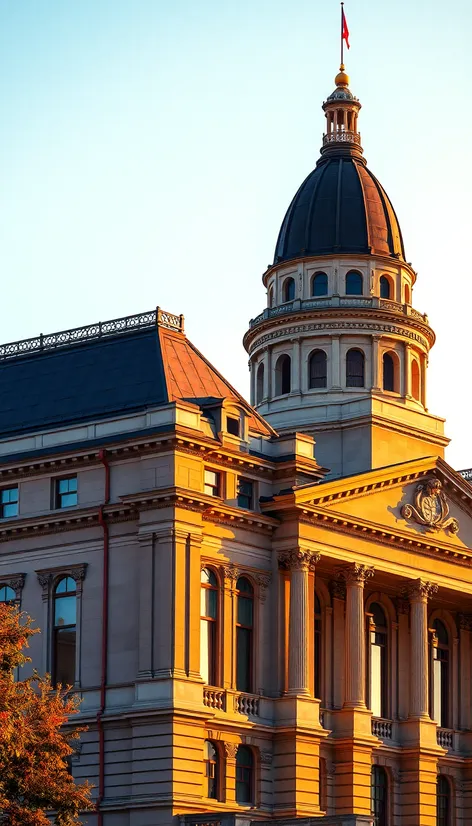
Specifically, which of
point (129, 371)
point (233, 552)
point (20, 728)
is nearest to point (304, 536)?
point (233, 552)

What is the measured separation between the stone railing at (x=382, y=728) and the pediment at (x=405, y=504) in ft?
23.3

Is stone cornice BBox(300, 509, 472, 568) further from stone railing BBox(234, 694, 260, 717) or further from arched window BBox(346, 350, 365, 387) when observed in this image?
arched window BBox(346, 350, 365, 387)

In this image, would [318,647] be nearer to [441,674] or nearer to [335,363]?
[441,674]

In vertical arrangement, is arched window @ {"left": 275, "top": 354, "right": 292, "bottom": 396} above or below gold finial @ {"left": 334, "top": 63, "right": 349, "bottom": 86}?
below

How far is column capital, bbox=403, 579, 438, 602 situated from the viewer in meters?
79.9

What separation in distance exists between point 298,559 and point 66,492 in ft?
29.2

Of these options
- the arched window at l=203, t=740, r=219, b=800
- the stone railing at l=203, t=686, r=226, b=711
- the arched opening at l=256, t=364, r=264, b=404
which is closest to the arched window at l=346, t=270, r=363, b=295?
the arched opening at l=256, t=364, r=264, b=404

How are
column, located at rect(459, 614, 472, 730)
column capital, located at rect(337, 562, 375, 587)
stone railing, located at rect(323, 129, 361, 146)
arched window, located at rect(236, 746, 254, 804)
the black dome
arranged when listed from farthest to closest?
stone railing, located at rect(323, 129, 361, 146) → the black dome → column, located at rect(459, 614, 472, 730) → column capital, located at rect(337, 562, 375, 587) → arched window, located at rect(236, 746, 254, 804)

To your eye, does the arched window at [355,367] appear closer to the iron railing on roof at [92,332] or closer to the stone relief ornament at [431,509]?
the stone relief ornament at [431,509]

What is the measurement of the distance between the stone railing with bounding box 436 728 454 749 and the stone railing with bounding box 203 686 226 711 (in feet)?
47.4

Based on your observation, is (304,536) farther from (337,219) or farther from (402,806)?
(337,219)

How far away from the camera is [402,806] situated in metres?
78.4

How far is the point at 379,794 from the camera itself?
7806 centimetres

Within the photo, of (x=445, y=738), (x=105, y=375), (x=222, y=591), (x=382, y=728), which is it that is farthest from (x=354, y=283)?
(x=222, y=591)
